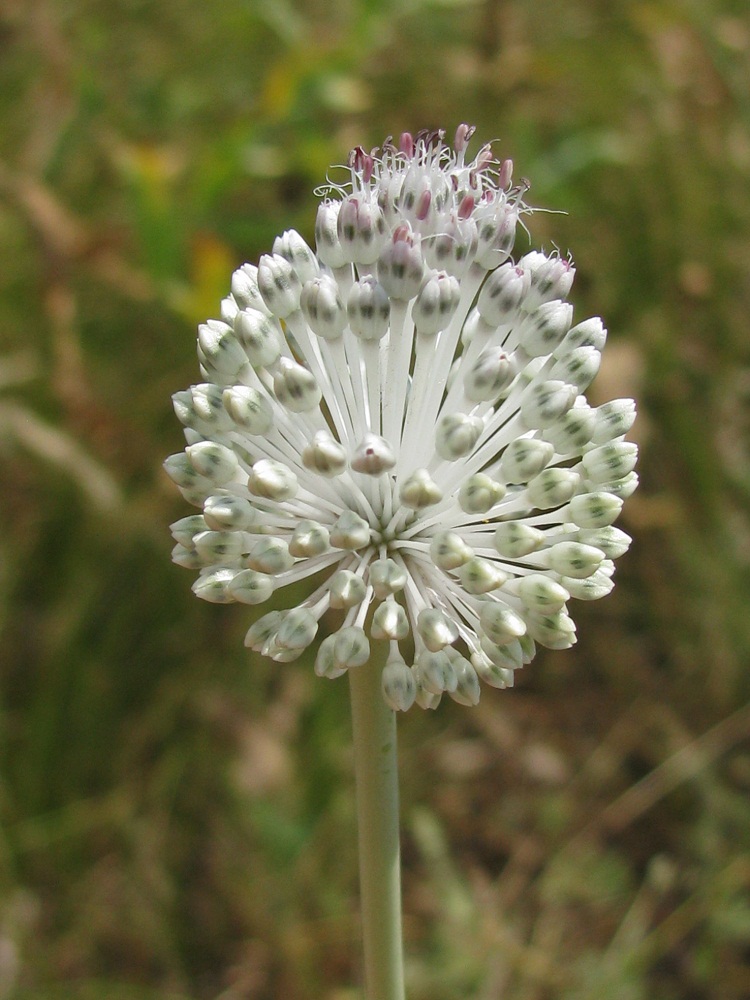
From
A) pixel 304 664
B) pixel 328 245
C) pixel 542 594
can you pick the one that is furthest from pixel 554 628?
pixel 304 664

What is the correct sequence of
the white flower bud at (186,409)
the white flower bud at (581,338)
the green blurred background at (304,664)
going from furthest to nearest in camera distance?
1. the green blurred background at (304,664)
2. the white flower bud at (581,338)
3. the white flower bud at (186,409)

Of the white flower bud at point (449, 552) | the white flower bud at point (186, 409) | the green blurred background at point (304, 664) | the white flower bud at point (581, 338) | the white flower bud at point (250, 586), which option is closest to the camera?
the white flower bud at point (449, 552)

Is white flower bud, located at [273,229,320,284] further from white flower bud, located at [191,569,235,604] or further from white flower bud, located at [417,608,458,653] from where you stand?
white flower bud, located at [417,608,458,653]

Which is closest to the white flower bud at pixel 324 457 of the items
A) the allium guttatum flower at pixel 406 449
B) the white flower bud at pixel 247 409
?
the allium guttatum flower at pixel 406 449

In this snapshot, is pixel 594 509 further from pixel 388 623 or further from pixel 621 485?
pixel 388 623

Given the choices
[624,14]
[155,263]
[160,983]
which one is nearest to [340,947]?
[160,983]

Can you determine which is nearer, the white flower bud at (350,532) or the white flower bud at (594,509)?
the white flower bud at (350,532)

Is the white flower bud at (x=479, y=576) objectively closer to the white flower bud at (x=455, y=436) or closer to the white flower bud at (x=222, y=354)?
the white flower bud at (x=455, y=436)
